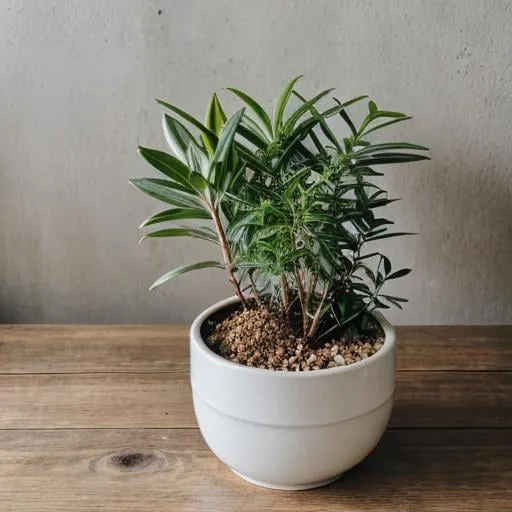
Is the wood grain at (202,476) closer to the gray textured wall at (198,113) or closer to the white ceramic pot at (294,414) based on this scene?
the white ceramic pot at (294,414)

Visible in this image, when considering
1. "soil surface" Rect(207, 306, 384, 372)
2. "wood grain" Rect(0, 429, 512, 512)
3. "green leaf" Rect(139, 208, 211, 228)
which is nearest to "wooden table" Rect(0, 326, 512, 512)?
"wood grain" Rect(0, 429, 512, 512)

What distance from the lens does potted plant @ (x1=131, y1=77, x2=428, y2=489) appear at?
64 cm

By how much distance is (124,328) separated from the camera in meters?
1.02

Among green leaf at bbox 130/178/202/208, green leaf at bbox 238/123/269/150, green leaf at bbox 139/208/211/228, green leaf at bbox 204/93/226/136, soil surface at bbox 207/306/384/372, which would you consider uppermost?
green leaf at bbox 204/93/226/136

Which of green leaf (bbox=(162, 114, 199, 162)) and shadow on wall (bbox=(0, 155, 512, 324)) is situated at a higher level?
green leaf (bbox=(162, 114, 199, 162))

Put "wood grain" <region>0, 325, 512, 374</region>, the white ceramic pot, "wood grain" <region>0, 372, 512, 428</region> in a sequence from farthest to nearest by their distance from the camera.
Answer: "wood grain" <region>0, 325, 512, 374</region> → "wood grain" <region>0, 372, 512, 428</region> → the white ceramic pot

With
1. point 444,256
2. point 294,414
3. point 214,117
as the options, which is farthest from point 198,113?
point 294,414

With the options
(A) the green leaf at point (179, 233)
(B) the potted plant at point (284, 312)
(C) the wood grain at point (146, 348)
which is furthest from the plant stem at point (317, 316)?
(C) the wood grain at point (146, 348)

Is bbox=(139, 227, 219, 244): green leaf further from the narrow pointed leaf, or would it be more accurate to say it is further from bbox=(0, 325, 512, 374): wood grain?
bbox=(0, 325, 512, 374): wood grain

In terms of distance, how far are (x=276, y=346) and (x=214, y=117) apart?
0.22m

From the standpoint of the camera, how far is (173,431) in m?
0.80

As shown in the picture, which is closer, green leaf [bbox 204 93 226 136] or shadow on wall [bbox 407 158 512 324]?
green leaf [bbox 204 93 226 136]

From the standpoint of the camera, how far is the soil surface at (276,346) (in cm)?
67

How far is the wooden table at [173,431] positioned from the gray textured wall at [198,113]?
0.07 metres
